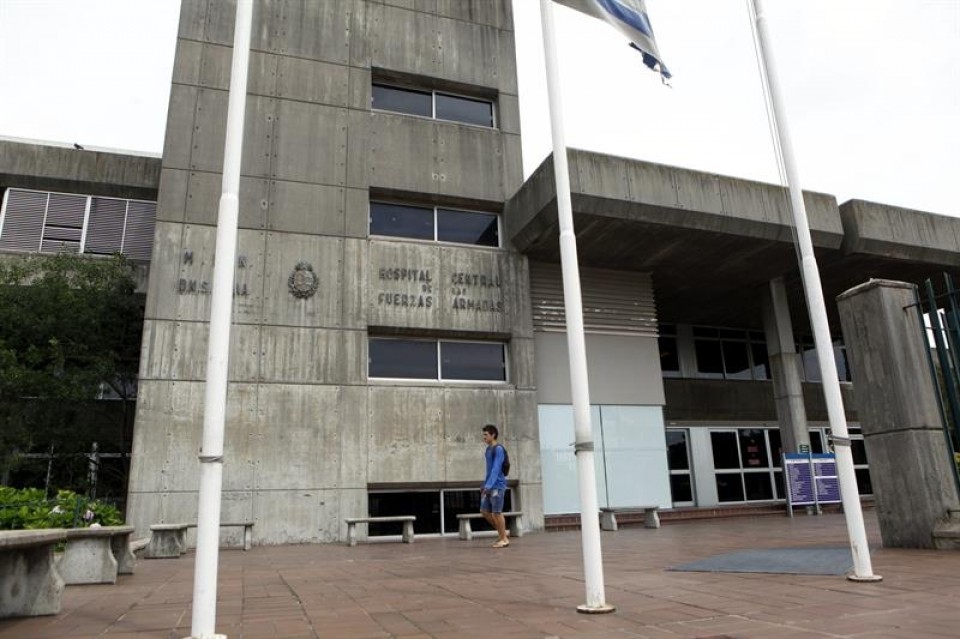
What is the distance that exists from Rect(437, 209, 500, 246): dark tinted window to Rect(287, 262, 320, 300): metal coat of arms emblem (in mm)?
3125

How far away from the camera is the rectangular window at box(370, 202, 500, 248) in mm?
15008

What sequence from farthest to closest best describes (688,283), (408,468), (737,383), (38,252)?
(737,383) → (688,283) → (38,252) → (408,468)

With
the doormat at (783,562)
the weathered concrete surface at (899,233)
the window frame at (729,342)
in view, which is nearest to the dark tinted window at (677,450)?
the window frame at (729,342)

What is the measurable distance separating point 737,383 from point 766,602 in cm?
1903

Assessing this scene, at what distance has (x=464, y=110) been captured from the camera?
16.4 metres

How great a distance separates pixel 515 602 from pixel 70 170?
1528 centimetres

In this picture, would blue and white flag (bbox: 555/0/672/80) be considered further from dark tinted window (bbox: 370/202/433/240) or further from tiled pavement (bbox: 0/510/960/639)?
dark tinted window (bbox: 370/202/433/240)

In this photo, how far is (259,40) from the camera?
585 inches

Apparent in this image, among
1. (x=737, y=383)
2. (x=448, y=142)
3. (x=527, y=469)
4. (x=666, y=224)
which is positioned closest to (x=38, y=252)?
(x=448, y=142)

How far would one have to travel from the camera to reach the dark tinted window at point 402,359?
14.1 meters

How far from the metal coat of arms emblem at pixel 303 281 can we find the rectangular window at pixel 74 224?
17.5 ft

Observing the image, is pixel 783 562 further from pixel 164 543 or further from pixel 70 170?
pixel 70 170

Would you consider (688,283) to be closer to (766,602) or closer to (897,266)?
(897,266)

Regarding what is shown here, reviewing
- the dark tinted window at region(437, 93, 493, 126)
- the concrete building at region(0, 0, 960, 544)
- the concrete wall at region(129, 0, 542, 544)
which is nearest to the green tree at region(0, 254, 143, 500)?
the concrete building at region(0, 0, 960, 544)
